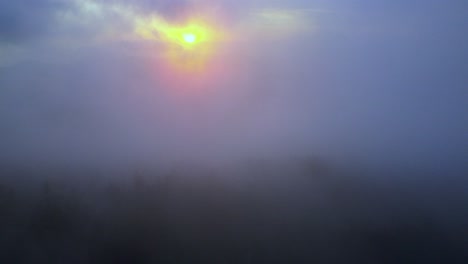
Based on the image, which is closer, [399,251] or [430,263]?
[430,263]

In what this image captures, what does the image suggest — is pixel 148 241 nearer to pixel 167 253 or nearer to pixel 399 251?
pixel 167 253

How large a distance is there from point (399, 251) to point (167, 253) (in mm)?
18871

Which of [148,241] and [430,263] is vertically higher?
[148,241]

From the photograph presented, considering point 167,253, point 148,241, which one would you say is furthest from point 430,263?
point 148,241

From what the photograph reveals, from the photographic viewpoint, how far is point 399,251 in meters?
21.5

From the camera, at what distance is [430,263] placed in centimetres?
2008

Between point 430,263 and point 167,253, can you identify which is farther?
point 167,253

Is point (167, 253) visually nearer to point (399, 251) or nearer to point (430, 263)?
point (399, 251)

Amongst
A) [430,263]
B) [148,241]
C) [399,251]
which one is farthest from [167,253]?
[430,263]

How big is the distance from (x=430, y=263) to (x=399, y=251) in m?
2.05

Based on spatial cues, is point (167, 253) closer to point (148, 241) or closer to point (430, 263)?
point (148, 241)

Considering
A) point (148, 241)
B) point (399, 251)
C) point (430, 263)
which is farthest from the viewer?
point (148, 241)

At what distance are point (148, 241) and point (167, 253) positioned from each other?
2295 mm

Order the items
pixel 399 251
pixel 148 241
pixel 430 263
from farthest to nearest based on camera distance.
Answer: pixel 148 241
pixel 399 251
pixel 430 263
